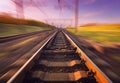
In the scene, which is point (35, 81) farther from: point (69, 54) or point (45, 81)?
point (69, 54)

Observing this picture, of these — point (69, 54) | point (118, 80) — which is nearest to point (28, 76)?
point (118, 80)

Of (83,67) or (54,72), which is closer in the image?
(54,72)

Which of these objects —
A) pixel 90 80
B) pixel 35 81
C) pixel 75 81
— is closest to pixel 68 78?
pixel 75 81

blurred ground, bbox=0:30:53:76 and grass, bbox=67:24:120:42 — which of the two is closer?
blurred ground, bbox=0:30:53:76

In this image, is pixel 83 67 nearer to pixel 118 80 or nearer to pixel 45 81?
pixel 118 80

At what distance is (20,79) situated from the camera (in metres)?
2.83

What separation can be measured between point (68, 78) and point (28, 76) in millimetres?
828

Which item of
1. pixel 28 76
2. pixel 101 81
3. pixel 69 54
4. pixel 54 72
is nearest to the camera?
pixel 101 81

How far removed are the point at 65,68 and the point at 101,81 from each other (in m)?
1.24

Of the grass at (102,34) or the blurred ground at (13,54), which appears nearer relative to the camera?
the blurred ground at (13,54)

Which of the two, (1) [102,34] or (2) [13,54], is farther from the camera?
(1) [102,34]

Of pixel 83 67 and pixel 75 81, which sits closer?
pixel 75 81

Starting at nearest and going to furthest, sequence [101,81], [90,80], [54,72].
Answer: [101,81], [90,80], [54,72]

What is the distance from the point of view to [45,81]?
9.64ft
